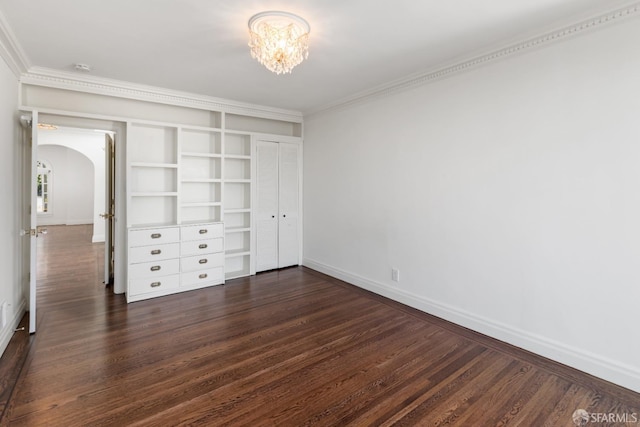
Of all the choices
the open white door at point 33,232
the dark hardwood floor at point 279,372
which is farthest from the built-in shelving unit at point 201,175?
the open white door at point 33,232

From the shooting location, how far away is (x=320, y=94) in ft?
13.8

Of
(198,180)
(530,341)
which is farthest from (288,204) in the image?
(530,341)

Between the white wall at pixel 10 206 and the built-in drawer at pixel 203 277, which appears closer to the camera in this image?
the white wall at pixel 10 206

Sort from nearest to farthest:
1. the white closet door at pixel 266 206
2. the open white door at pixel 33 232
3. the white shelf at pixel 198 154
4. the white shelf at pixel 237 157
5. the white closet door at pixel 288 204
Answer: the open white door at pixel 33 232, the white shelf at pixel 198 154, the white shelf at pixel 237 157, the white closet door at pixel 266 206, the white closet door at pixel 288 204

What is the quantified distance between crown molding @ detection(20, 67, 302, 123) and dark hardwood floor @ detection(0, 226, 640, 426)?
2.46 m

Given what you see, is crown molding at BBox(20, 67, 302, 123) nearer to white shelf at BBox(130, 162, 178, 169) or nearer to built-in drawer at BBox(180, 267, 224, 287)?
white shelf at BBox(130, 162, 178, 169)

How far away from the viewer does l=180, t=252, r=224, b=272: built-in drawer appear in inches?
164

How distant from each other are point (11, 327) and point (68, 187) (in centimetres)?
1010

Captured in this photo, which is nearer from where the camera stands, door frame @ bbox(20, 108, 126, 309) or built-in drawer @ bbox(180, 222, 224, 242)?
door frame @ bbox(20, 108, 126, 309)

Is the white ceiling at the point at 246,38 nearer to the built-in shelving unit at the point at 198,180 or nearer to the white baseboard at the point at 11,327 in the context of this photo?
the built-in shelving unit at the point at 198,180

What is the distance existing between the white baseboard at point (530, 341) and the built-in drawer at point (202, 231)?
226 centimetres

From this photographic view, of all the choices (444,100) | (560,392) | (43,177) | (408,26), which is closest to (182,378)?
(560,392)

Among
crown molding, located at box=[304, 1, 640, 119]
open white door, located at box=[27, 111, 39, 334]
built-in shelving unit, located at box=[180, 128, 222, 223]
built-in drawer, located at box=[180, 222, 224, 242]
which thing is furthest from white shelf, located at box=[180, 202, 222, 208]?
crown molding, located at box=[304, 1, 640, 119]

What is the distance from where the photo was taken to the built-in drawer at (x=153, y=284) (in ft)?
12.5
